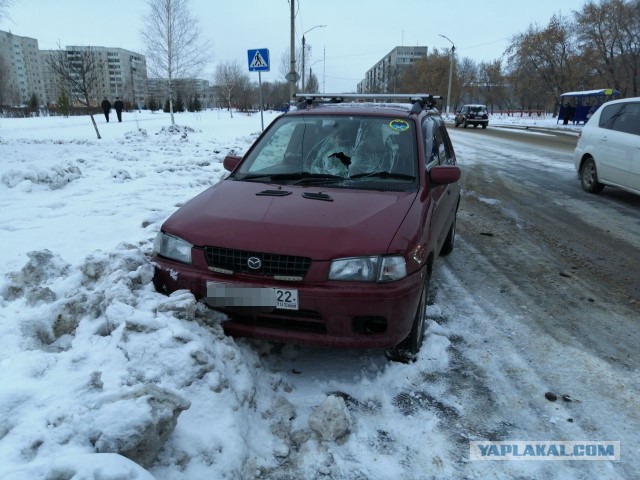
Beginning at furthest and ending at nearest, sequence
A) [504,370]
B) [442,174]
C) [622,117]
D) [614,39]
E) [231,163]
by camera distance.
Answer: [614,39]
[622,117]
[231,163]
[442,174]
[504,370]

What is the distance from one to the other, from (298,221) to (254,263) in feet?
1.27

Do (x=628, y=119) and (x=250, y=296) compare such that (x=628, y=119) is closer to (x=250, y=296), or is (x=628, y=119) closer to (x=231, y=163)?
(x=231, y=163)

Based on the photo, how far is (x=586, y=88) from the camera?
158 ft

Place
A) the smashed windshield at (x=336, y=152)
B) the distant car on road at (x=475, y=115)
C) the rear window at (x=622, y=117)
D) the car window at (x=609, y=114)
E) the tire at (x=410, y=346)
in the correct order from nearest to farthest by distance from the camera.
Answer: the tire at (x=410, y=346) < the smashed windshield at (x=336, y=152) < the rear window at (x=622, y=117) < the car window at (x=609, y=114) < the distant car on road at (x=475, y=115)

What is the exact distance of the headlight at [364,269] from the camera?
2758 mm

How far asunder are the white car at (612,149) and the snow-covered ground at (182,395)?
6168 millimetres

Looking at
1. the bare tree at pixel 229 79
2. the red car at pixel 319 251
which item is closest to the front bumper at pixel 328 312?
the red car at pixel 319 251

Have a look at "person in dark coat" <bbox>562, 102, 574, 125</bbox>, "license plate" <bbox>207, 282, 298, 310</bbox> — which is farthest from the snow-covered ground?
"person in dark coat" <bbox>562, 102, 574, 125</bbox>

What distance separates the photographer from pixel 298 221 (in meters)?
2.95

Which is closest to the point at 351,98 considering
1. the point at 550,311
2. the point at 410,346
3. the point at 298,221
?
the point at 298,221

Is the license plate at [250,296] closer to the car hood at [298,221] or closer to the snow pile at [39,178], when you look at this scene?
the car hood at [298,221]

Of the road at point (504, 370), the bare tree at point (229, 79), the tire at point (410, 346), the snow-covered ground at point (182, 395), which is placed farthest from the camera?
the bare tree at point (229, 79)

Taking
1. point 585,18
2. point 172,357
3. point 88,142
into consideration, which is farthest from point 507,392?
point 585,18

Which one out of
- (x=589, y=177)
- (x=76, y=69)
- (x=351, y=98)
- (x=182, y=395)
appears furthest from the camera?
(x=76, y=69)
